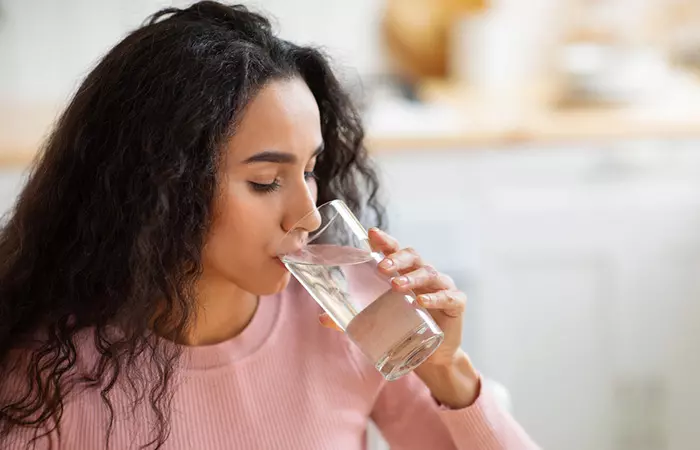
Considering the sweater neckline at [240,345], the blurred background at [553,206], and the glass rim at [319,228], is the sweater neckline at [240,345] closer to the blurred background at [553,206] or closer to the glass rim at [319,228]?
the glass rim at [319,228]

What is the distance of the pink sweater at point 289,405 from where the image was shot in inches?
41.0

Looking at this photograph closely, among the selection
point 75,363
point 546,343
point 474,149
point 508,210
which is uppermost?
point 75,363

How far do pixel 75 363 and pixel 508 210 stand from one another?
53.5 inches

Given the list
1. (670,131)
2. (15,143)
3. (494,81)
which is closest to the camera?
(15,143)

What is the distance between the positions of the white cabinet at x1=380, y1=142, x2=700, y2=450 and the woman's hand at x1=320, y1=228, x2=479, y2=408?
989 mm

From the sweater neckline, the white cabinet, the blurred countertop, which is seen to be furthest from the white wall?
the sweater neckline

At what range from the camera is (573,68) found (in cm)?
241

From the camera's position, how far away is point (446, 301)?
1014 millimetres

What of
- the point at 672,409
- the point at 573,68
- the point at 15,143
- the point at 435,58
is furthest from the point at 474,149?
the point at 15,143

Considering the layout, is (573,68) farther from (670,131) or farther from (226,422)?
(226,422)

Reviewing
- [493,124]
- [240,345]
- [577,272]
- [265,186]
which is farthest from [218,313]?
[577,272]

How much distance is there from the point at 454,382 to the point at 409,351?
0.19 m

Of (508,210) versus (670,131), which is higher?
(670,131)

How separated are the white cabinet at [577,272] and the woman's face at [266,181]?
44.1 inches
